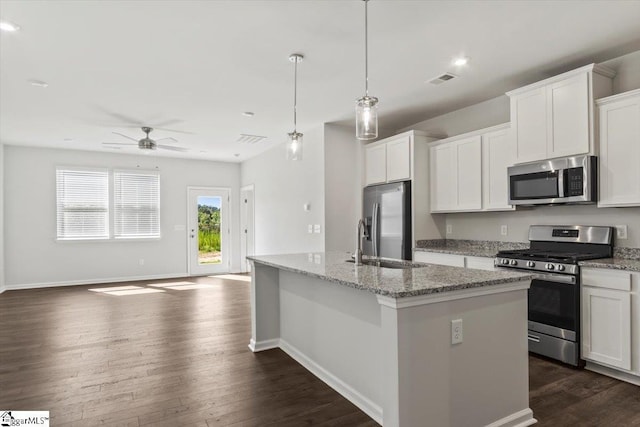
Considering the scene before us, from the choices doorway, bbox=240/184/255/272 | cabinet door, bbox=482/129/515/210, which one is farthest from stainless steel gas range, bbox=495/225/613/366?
doorway, bbox=240/184/255/272

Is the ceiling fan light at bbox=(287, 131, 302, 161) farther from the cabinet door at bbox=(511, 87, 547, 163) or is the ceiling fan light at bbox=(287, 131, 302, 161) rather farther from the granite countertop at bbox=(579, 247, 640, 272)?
the granite countertop at bbox=(579, 247, 640, 272)

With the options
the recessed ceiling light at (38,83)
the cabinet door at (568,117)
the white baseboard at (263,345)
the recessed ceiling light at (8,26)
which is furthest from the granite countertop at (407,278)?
the recessed ceiling light at (38,83)

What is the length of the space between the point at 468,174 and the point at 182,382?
361 centimetres

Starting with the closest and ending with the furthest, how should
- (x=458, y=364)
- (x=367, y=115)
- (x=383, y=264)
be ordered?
(x=458, y=364)
(x=367, y=115)
(x=383, y=264)

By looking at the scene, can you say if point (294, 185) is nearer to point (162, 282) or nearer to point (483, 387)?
point (162, 282)

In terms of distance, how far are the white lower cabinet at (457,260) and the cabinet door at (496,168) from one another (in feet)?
2.11

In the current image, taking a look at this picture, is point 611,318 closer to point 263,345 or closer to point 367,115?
point 367,115

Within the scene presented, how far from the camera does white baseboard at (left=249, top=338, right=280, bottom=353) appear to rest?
350 cm

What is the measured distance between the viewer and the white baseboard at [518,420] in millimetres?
2125

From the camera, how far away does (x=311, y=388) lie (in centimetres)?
272

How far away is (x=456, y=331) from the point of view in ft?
6.42

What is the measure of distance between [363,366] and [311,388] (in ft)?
1.73

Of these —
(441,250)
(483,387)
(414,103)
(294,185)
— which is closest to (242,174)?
(294,185)

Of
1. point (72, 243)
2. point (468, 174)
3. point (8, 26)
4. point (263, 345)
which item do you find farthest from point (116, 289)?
point (468, 174)
